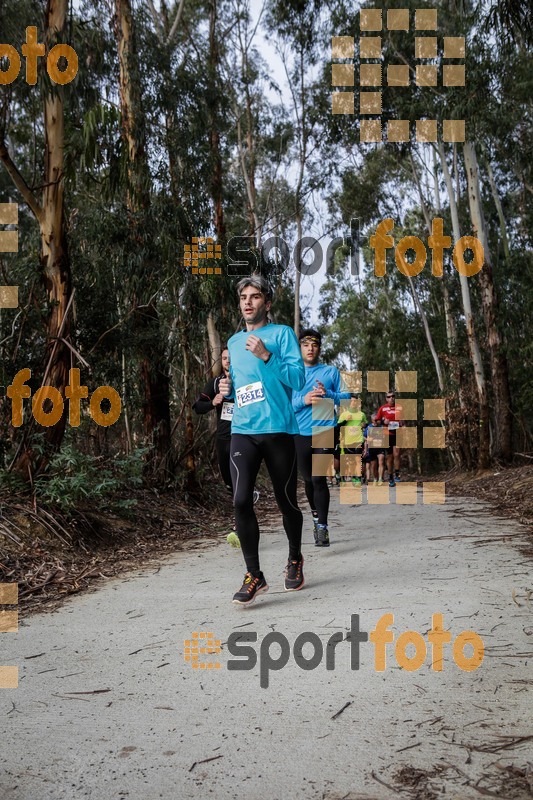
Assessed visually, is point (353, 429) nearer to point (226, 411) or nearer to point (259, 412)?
point (226, 411)

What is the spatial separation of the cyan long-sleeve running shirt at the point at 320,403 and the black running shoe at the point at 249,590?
2231 millimetres

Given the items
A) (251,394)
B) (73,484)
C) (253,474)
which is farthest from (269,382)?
(73,484)

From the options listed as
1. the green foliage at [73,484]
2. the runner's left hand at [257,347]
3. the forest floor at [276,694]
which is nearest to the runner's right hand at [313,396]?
the forest floor at [276,694]

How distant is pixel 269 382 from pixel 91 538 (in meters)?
3.16

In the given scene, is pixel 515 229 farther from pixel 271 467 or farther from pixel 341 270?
pixel 271 467

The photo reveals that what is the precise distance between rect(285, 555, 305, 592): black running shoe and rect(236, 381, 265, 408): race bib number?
111 centimetres

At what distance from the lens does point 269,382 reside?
5055 mm

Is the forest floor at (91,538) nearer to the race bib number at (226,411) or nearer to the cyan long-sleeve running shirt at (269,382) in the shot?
the race bib number at (226,411)

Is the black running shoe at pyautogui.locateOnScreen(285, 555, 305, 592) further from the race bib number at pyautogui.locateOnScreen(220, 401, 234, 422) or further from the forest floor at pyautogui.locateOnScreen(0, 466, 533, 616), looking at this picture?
the race bib number at pyautogui.locateOnScreen(220, 401, 234, 422)

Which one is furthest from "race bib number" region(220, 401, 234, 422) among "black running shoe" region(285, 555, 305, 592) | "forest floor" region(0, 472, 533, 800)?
"black running shoe" region(285, 555, 305, 592)

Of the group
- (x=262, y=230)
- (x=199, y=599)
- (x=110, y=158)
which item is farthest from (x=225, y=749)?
(x=262, y=230)

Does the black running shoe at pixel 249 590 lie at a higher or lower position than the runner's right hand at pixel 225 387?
lower

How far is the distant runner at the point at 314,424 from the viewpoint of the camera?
692cm

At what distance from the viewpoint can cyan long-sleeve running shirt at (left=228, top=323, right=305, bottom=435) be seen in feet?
16.5
